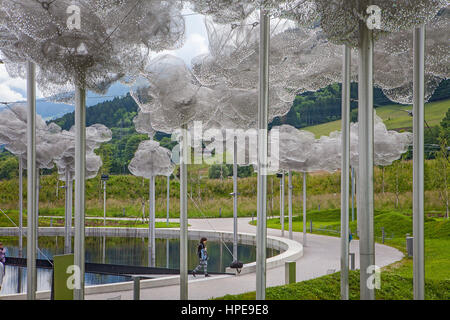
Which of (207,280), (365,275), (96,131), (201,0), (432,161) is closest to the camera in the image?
(365,275)

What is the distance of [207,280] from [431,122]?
18403mm

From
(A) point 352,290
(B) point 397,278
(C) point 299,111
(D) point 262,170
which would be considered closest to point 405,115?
(C) point 299,111

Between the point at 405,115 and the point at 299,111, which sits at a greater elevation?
the point at 299,111

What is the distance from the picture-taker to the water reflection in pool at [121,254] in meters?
10.3

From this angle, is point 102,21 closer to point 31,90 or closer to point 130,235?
point 31,90

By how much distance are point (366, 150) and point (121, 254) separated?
13.2m

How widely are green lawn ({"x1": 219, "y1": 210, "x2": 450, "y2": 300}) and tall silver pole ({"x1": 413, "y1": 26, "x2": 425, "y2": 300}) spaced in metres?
2.29

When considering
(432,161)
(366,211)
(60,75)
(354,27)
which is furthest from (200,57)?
(432,161)

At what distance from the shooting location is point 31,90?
5.32 m

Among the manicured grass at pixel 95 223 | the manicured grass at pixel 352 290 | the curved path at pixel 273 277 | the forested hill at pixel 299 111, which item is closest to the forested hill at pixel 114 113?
the forested hill at pixel 299 111

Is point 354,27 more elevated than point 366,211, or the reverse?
point 354,27

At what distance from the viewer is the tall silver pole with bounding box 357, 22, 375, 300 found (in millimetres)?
3719

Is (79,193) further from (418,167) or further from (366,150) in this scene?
(418,167)

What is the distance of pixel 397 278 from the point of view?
7.35 m
